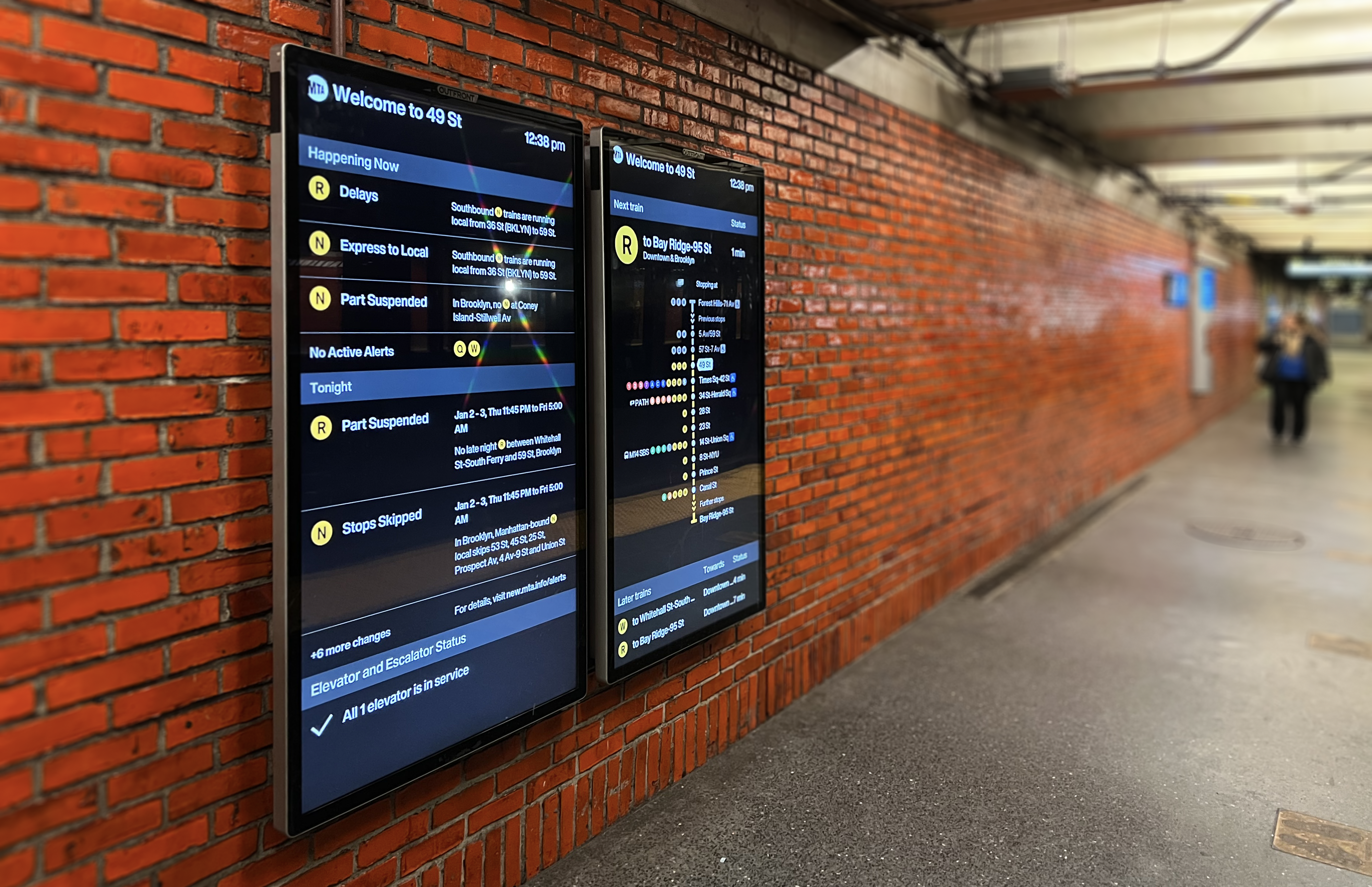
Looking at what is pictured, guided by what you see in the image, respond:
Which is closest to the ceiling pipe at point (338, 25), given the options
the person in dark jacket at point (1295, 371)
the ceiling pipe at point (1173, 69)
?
the ceiling pipe at point (1173, 69)

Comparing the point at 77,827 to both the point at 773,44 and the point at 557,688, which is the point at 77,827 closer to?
the point at 557,688

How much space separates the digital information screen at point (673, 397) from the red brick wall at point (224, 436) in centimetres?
27

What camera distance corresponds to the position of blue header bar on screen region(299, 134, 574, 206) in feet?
6.71

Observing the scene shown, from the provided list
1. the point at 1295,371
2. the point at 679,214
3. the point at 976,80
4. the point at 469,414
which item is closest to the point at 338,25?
the point at 469,414

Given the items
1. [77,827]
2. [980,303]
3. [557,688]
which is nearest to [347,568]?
[77,827]

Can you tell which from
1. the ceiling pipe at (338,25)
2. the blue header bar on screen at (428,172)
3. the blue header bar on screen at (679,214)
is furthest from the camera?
the blue header bar on screen at (679,214)

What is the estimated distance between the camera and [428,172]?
7.48ft

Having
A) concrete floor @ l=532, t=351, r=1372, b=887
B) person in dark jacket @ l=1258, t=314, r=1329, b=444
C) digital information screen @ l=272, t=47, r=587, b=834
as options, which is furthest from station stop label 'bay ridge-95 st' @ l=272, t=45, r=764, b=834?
person in dark jacket @ l=1258, t=314, r=1329, b=444

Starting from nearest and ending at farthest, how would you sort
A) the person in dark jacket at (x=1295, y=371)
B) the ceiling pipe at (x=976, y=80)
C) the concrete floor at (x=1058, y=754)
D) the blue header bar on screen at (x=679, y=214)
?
the blue header bar on screen at (x=679, y=214)
the concrete floor at (x=1058, y=754)
the ceiling pipe at (x=976, y=80)
the person in dark jacket at (x=1295, y=371)

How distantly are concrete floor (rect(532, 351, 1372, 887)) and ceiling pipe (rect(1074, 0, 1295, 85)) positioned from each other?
3.25 metres

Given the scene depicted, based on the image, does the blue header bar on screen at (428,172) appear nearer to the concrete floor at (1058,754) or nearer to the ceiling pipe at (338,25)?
the ceiling pipe at (338,25)

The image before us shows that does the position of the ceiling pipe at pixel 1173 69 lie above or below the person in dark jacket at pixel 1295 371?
above

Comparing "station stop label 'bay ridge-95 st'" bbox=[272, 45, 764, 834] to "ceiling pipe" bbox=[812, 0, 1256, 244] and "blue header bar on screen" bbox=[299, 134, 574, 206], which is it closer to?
"blue header bar on screen" bbox=[299, 134, 574, 206]

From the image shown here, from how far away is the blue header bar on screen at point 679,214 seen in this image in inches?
114
